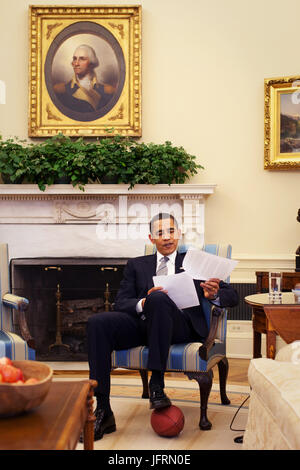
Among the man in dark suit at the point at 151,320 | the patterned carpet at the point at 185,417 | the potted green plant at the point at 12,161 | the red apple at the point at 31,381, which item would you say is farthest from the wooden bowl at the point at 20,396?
the potted green plant at the point at 12,161

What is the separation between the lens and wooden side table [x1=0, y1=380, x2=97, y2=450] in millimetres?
1536

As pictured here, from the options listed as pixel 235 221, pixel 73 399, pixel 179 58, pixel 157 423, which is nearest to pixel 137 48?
pixel 179 58

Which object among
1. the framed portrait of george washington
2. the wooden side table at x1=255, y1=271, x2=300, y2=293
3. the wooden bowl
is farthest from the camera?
the framed portrait of george washington

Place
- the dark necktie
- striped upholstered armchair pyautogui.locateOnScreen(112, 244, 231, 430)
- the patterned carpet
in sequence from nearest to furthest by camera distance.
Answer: the patterned carpet < striped upholstered armchair pyautogui.locateOnScreen(112, 244, 231, 430) < the dark necktie

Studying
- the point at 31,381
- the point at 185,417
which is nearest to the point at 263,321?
the point at 185,417

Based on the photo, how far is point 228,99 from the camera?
A: 5238mm

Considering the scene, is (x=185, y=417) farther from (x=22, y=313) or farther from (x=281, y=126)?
(x=281, y=126)

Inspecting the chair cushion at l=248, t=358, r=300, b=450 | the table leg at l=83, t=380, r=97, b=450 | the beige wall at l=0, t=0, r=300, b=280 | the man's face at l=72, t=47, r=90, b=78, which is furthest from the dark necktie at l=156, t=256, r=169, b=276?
the man's face at l=72, t=47, r=90, b=78

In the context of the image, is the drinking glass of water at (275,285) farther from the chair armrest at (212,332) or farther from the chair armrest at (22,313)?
the chair armrest at (22,313)

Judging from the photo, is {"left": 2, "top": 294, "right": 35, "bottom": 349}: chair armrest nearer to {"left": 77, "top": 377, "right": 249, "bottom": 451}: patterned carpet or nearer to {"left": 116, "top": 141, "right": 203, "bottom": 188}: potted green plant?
{"left": 77, "top": 377, "right": 249, "bottom": 451}: patterned carpet

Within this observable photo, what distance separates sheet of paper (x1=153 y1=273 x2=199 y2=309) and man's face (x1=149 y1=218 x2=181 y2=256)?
37 cm

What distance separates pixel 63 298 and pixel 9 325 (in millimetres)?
1395

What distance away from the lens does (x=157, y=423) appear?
2988mm

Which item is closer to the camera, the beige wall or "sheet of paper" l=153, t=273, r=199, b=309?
"sheet of paper" l=153, t=273, r=199, b=309
